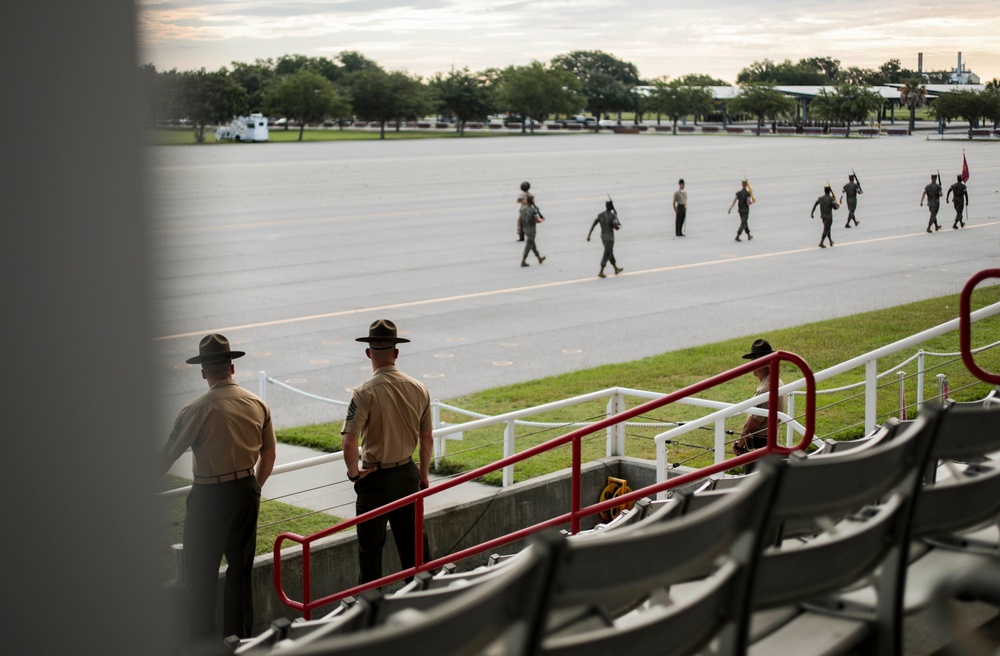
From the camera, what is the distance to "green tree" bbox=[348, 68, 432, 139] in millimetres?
136475

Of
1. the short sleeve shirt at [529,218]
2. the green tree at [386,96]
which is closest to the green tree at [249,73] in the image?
the short sleeve shirt at [529,218]

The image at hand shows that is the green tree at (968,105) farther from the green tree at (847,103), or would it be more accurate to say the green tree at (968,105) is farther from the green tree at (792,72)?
the green tree at (792,72)

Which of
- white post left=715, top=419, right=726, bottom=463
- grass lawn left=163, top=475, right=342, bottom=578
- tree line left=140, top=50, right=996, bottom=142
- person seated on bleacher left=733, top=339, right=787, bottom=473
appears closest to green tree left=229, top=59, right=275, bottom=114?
grass lawn left=163, top=475, right=342, bottom=578

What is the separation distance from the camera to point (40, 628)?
217 centimetres

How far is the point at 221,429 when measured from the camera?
21.9ft

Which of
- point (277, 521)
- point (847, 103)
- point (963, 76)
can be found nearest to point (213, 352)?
point (277, 521)

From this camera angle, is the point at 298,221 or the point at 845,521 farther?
the point at 298,221

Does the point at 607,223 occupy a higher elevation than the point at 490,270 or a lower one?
higher

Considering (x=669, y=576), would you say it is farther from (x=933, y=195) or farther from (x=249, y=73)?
(x=933, y=195)

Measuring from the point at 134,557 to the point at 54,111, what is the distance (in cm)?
85

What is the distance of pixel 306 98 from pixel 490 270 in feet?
329

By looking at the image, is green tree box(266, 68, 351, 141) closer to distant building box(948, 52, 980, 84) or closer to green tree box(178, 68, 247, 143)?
distant building box(948, 52, 980, 84)

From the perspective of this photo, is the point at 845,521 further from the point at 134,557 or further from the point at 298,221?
the point at 298,221

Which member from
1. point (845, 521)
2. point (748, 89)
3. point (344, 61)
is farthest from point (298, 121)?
point (845, 521)
